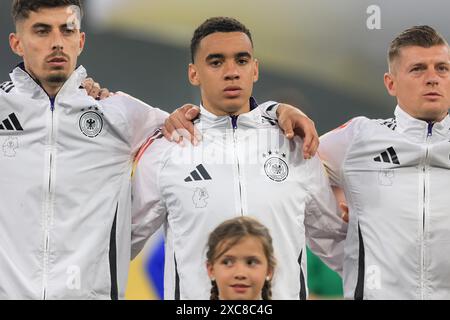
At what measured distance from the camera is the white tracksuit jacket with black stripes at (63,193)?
4230 mm

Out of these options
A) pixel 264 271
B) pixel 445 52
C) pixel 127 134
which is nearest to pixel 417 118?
pixel 445 52

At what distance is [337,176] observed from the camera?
181 inches

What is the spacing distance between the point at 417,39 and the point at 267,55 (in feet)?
7.00

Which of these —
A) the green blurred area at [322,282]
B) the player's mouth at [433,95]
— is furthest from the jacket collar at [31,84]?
the green blurred area at [322,282]

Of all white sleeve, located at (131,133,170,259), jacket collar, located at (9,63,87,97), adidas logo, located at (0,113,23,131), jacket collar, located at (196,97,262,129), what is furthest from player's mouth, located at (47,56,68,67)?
jacket collar, located at (196,97,262,129)

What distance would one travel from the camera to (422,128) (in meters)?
4.45

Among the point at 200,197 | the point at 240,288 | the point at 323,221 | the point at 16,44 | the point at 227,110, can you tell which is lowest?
the point at 240,288

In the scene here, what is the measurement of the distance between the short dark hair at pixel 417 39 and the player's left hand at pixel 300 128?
661 millimetres

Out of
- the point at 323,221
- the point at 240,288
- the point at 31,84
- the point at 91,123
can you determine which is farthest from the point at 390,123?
the point at 31,84

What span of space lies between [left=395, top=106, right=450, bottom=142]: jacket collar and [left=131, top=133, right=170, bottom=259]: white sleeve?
126cm

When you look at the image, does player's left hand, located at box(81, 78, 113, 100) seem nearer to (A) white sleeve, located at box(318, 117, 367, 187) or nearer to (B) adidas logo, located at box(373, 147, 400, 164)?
(A) white sleeve, located at box(318, 117, 367, 187)

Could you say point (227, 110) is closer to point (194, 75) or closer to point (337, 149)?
point (194, 75)
